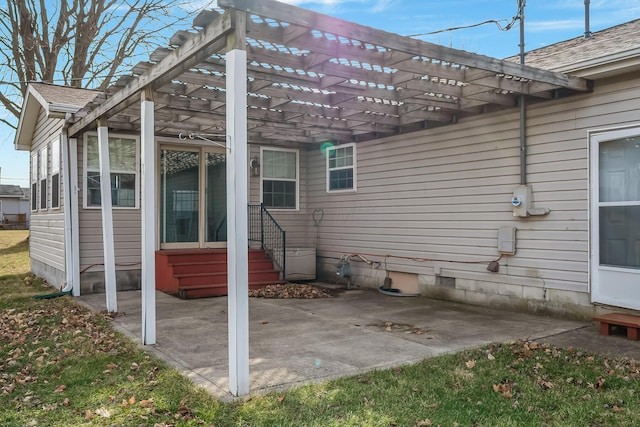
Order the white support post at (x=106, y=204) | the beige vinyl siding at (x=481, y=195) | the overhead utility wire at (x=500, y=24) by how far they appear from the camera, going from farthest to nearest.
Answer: the overhead utility wire at (x=500, y=24), the white support post at (x=106, y=204), the beige vinyl siding at (x=481, y=195)

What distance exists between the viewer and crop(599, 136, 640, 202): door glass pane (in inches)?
210

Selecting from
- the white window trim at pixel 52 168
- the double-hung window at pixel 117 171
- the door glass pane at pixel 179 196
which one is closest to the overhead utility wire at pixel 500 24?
the door glass pane at pixel 179 196

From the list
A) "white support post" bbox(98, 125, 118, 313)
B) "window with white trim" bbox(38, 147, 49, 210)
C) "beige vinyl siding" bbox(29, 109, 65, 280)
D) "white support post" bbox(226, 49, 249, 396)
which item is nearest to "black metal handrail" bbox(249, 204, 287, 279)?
"beige vinyl siding" bbox(29, 109, 65, 280)

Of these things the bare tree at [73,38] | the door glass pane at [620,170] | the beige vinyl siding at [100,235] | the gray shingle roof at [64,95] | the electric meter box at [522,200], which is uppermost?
the bare tree at [73,38]

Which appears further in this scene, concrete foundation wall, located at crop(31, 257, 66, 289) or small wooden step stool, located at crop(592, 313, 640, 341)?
concrete foundation wall, located at crop(31, 257, 66, 289)

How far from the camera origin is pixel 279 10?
11.4 feet

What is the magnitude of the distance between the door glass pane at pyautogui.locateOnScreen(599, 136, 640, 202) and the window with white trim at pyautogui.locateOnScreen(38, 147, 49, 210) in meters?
9.58

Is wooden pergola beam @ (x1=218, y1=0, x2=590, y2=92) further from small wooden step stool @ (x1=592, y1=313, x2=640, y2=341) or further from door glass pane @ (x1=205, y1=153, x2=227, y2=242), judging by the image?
door glass pane @ (x1=205, y1=153, x2=227, y2=242)

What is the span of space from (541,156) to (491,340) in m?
2.61

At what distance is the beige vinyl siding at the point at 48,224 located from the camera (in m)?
8.54

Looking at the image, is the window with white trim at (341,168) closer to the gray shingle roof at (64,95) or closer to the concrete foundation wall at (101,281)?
the concrete foundation wall at (101,281)

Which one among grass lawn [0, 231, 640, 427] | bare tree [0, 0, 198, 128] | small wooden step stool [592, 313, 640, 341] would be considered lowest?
grass lawn [0, 231, 640, 427]

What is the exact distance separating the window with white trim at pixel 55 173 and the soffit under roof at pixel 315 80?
148cm

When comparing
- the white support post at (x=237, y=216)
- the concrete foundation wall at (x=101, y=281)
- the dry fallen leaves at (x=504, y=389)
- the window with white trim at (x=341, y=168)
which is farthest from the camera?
the window with white trim at (x=341, y=168)
